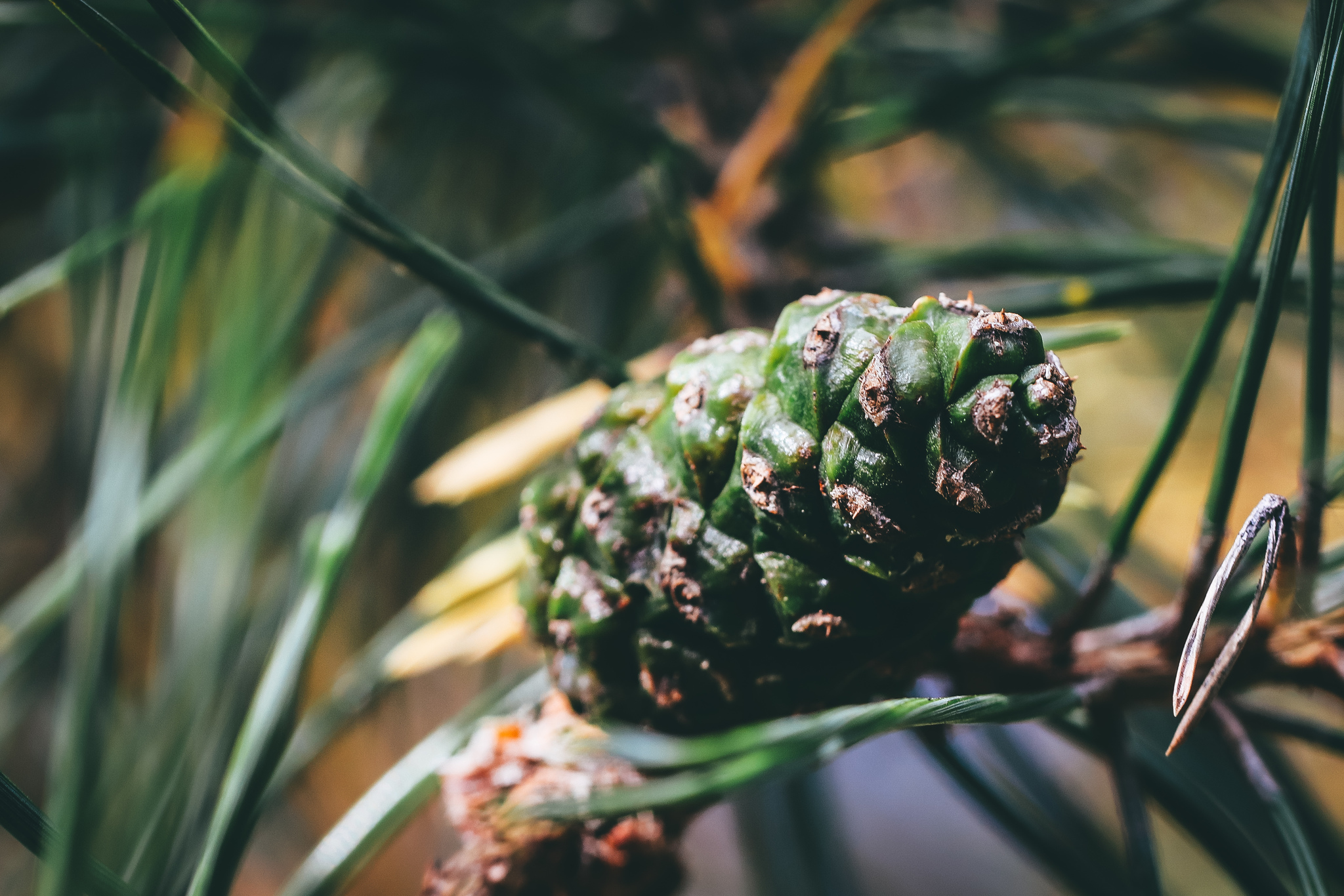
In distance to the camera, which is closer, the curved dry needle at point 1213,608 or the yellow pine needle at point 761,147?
the curved dry needle at point 1213,608

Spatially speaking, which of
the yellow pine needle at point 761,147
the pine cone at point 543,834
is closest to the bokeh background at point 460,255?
the yellow pine needle at point 761,147

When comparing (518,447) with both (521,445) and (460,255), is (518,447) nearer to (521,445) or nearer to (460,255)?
(521,445)

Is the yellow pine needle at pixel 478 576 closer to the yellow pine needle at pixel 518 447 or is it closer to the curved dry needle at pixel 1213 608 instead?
the yellow pine needle at pixel 518 447

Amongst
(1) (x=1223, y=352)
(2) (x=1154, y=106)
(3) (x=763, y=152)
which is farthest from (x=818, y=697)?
(1) (x=1223, y=352)

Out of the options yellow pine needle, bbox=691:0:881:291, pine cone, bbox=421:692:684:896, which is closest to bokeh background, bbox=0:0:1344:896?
yellow pine needle, bbox=691:0:881:291

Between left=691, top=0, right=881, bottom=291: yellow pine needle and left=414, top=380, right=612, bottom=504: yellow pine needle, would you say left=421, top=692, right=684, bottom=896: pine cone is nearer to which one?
Answer: left=414, top=380, right=612, bottom=504: yellow pine needle

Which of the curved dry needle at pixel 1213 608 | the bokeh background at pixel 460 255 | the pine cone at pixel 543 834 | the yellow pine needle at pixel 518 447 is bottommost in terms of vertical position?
the pine cone at pixel 543 834

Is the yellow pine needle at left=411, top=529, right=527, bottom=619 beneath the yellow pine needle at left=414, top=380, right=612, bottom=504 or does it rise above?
beneath

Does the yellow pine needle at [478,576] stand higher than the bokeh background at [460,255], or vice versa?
the bokeh background at [460,255]
